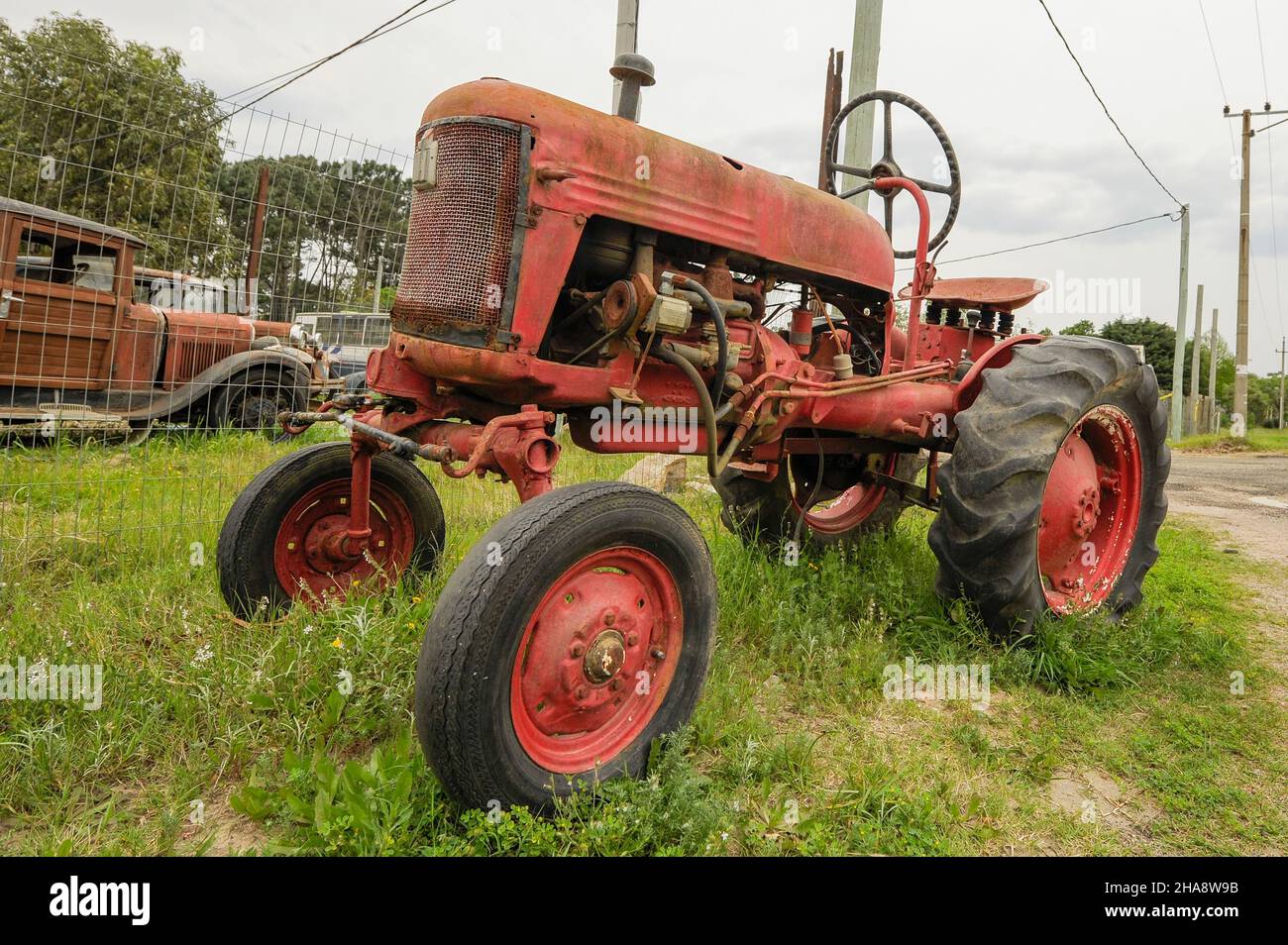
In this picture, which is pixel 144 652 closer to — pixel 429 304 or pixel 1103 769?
pixel 429 304

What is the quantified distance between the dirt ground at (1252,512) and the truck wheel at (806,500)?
190cm

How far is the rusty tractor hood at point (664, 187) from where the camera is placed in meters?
2.31

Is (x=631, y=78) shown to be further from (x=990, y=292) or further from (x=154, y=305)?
(x=154, y=305)

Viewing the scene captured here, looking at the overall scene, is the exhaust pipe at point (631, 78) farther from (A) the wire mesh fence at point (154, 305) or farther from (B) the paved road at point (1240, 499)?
(B) the paved road at point (1240, 499)

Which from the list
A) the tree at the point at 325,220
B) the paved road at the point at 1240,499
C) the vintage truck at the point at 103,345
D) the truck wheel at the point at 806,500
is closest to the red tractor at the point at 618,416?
the truck wheel at the point at 806,500

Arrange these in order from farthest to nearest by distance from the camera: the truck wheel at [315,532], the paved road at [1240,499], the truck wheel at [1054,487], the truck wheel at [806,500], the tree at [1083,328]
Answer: the tree at [1083,328]
the paved road at [1240,499]
the truck wheel at [806,500]
the truck wheel at [1054,487]
the truck wheel at [315,532]

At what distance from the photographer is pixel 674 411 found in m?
2.87

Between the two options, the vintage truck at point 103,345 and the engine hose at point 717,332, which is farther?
the vintage truck at point 103,345

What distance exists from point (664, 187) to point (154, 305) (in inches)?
327

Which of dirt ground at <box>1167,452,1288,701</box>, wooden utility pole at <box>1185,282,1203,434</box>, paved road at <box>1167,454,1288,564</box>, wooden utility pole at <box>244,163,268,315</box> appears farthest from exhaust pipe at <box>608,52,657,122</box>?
wooden utility pole at <box>1185,282,1203,434</box>

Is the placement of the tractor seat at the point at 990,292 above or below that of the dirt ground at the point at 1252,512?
above

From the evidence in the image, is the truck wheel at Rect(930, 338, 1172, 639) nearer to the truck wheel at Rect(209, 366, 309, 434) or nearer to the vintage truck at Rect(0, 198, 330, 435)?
the vintage truck at Rect(0, 198, 330, 435)

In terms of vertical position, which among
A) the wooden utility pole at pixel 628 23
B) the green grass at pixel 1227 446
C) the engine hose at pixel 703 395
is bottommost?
the engine hose at pixel 703 395

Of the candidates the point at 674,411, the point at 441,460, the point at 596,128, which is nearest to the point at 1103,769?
the point at 674,411
